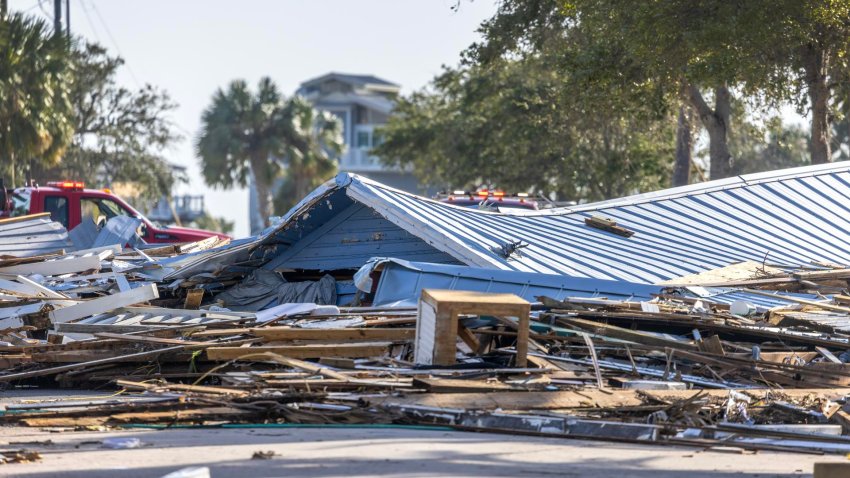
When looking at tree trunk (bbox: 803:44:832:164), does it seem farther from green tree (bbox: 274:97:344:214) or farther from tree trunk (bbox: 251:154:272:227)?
tree trunk (bbox: 251:154:272:227)

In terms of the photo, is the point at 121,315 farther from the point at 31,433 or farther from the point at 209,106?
the point at 209,106

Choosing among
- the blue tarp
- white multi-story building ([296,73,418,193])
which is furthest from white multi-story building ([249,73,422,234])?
the blue tarp

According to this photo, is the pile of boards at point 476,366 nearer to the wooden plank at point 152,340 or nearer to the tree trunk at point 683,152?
the wooden plank at point 152,340

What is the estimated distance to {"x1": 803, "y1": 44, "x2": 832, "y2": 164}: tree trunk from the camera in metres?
28.5

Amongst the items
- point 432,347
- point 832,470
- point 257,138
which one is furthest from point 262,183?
point 832,470

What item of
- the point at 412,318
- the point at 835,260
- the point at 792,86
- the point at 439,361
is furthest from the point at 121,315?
the point at 792,86

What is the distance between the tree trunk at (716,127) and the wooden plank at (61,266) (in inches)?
726

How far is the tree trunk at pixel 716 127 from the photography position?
104 feet

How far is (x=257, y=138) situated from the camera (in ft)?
190

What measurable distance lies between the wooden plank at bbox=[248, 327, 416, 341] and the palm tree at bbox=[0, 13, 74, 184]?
26.0 metres

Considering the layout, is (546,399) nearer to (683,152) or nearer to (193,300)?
(193,300)

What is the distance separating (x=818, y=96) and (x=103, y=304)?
65.8 ft

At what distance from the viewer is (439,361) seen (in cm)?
1012

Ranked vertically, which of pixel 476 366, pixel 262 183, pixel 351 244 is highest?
pixel 262 183
